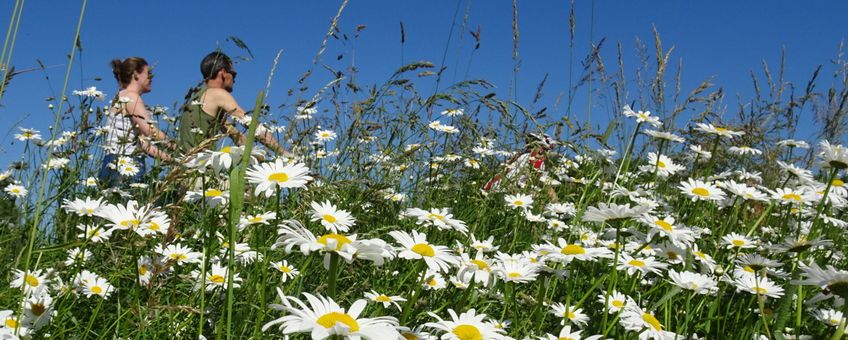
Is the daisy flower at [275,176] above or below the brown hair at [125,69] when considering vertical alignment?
below

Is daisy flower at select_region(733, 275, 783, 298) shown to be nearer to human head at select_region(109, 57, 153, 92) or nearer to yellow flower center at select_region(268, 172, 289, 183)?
yellow flower center at select_region(268, 172, 289, 183)

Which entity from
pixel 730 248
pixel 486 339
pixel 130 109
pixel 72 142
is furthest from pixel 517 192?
pixel 130 109

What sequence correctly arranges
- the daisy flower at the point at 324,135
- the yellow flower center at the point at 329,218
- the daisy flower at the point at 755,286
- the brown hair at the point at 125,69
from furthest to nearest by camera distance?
the brown hair at the point at 125,69
the daisy flower at the point at 324,135
the daisy flower at the point at 755,286
the yellow flower center at the point at 329,218

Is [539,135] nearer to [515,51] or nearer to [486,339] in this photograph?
[515,51]

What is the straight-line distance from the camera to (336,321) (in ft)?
3.30

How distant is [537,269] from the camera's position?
5.72 ft

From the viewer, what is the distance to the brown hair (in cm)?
501

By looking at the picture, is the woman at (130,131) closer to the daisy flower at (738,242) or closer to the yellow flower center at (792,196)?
the daisy flower at (738,242)

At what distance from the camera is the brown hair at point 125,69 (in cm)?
501

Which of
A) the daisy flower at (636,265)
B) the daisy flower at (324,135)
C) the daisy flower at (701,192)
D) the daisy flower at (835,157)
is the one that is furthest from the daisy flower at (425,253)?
the daisy flower at (324,135)

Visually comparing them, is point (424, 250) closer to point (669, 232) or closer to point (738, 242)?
point (669, 232)

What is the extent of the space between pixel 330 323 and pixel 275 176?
555 millimetres

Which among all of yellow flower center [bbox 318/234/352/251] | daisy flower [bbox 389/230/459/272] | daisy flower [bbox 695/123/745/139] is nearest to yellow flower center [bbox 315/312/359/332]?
yellow flower center [bbox 318/234/352/251]

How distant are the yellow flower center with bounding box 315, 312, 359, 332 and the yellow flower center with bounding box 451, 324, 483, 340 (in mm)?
333
